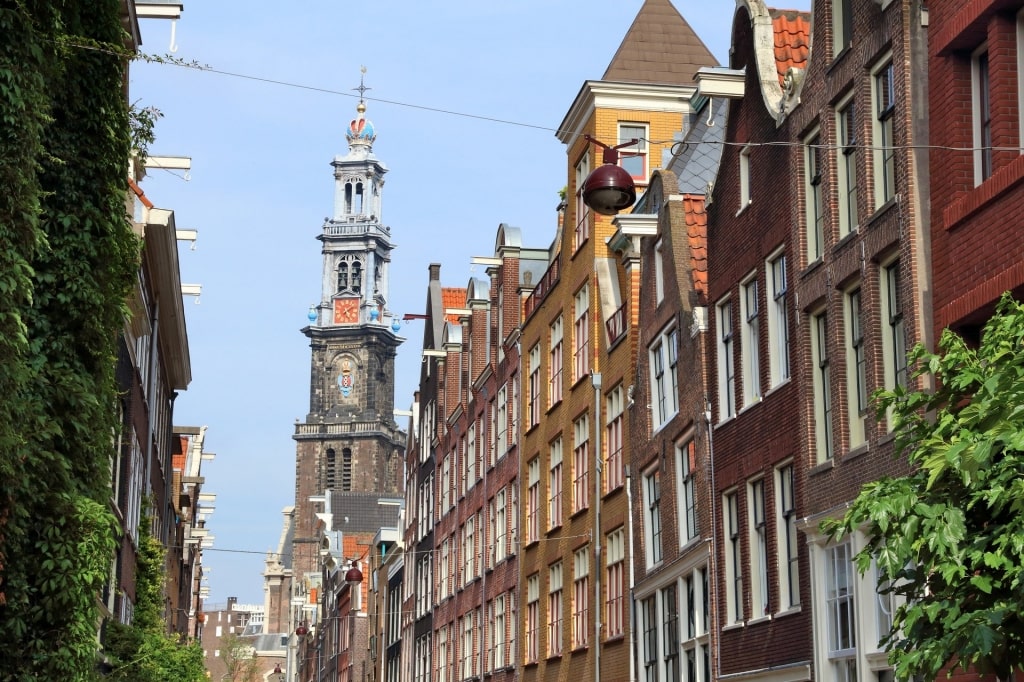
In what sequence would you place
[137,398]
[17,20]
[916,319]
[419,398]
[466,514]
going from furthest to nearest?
[419,398] < [466,514] < [137,398] < [916,319] < [17,20]

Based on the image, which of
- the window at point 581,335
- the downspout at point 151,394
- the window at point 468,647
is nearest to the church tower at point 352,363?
the window at point 468,647

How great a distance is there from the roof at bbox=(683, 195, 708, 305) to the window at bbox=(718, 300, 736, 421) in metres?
1.17

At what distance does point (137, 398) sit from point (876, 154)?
21520mm

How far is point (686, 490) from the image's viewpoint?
3042 centimetres

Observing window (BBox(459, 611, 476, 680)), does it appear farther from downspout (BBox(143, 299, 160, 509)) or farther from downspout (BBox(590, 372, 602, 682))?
downspout (BBox(590, 372, 602, 682))

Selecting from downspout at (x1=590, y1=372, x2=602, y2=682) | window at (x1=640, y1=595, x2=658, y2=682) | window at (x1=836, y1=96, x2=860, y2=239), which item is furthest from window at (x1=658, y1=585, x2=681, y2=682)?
window at (x1=836, y1=96, x2=860, y2=239)

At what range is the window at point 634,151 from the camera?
38.8 meters

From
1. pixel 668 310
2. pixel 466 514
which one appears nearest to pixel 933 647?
pixel 668 310

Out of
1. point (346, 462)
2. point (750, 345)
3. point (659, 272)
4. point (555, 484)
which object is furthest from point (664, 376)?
point (346, 462)

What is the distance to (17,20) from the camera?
16875 millimetres

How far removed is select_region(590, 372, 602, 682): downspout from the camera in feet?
119

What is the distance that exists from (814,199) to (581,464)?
16316 millimetres

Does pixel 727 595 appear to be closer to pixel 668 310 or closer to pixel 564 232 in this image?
pixel 668 310

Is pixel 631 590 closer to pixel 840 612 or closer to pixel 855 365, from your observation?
pixel 840 612
